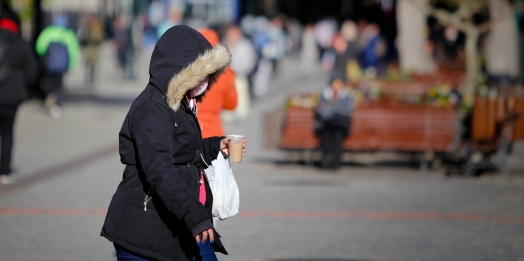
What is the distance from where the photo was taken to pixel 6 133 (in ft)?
35.6

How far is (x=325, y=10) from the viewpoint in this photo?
60.8 metres

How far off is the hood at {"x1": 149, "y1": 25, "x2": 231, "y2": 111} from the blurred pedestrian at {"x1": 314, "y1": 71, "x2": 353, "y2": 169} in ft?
28.9

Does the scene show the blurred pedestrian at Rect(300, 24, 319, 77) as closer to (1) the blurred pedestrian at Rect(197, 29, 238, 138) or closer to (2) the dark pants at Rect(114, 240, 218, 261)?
(1) the blurred pedestrian at Rect(197, 29, 238, 138)

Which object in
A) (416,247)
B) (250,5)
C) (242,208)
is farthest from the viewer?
(250,5)

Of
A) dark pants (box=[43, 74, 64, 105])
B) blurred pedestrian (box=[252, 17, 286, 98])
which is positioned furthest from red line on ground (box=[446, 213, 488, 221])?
blurred pedestrian (box=[252, 17, 286, 98])

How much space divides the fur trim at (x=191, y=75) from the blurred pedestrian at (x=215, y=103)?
2.43 metres

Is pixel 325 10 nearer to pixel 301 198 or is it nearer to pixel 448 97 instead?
pixel 448 97

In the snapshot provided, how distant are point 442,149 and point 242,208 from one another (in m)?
4.15

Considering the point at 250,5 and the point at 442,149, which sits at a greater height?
the point at 250,5

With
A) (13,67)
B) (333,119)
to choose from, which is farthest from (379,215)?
(13,67)

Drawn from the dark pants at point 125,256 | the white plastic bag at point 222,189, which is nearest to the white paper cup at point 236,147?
the white plastic bag at point 222,189

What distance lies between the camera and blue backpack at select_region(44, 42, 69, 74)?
61.2 feet

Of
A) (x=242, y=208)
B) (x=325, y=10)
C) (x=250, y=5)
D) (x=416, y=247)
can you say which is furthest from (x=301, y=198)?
(x=325, y=10)

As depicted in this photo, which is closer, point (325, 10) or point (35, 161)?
point (35, 161)
